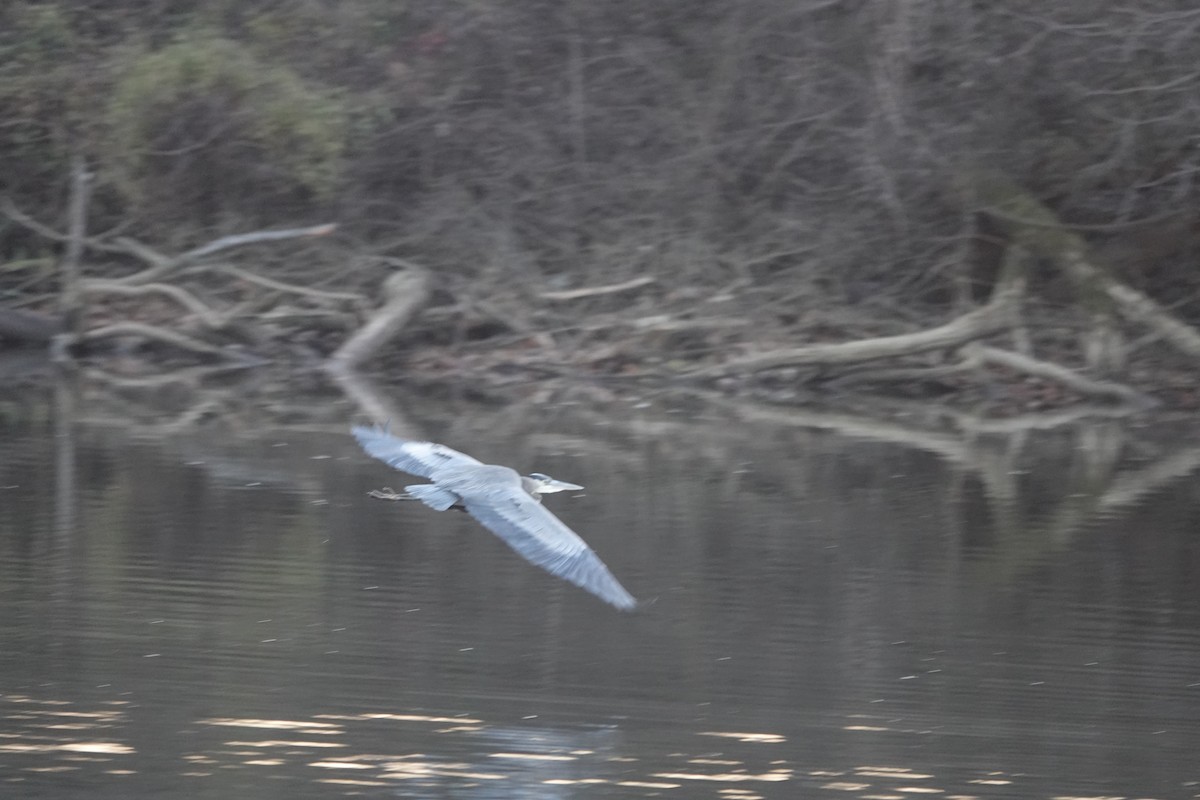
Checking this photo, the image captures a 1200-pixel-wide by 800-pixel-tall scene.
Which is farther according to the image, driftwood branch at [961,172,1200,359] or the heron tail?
driftwood branch at [961,172,1200,359]

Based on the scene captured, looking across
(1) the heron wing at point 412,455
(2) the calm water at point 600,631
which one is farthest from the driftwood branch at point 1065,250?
(1) the heron wing at point 412,455

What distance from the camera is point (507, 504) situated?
255 inches

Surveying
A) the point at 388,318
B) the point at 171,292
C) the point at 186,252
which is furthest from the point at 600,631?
the point at 186,252

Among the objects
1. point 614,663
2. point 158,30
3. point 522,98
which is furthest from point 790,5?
point 614,663

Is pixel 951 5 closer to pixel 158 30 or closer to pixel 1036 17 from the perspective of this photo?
pixel 1036 17

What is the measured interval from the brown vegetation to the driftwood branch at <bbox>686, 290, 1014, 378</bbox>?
0.10ft

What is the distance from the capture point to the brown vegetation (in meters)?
17.2

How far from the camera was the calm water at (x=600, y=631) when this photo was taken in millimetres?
5621

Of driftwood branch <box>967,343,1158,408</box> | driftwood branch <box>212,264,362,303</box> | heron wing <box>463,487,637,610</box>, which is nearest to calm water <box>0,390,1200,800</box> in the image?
heron wing <box>463,487,637,610</box>

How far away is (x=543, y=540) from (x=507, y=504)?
0.34 meters

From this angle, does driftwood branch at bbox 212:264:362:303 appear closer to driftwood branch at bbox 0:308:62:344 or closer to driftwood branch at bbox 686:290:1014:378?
driftwood branch at bbox 0:308:62:344

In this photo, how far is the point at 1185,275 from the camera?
17.9 metres

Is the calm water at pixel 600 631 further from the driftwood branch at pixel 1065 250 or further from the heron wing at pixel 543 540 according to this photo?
the driftwood branch at pixel 1065 250

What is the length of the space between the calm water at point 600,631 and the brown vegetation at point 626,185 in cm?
500
